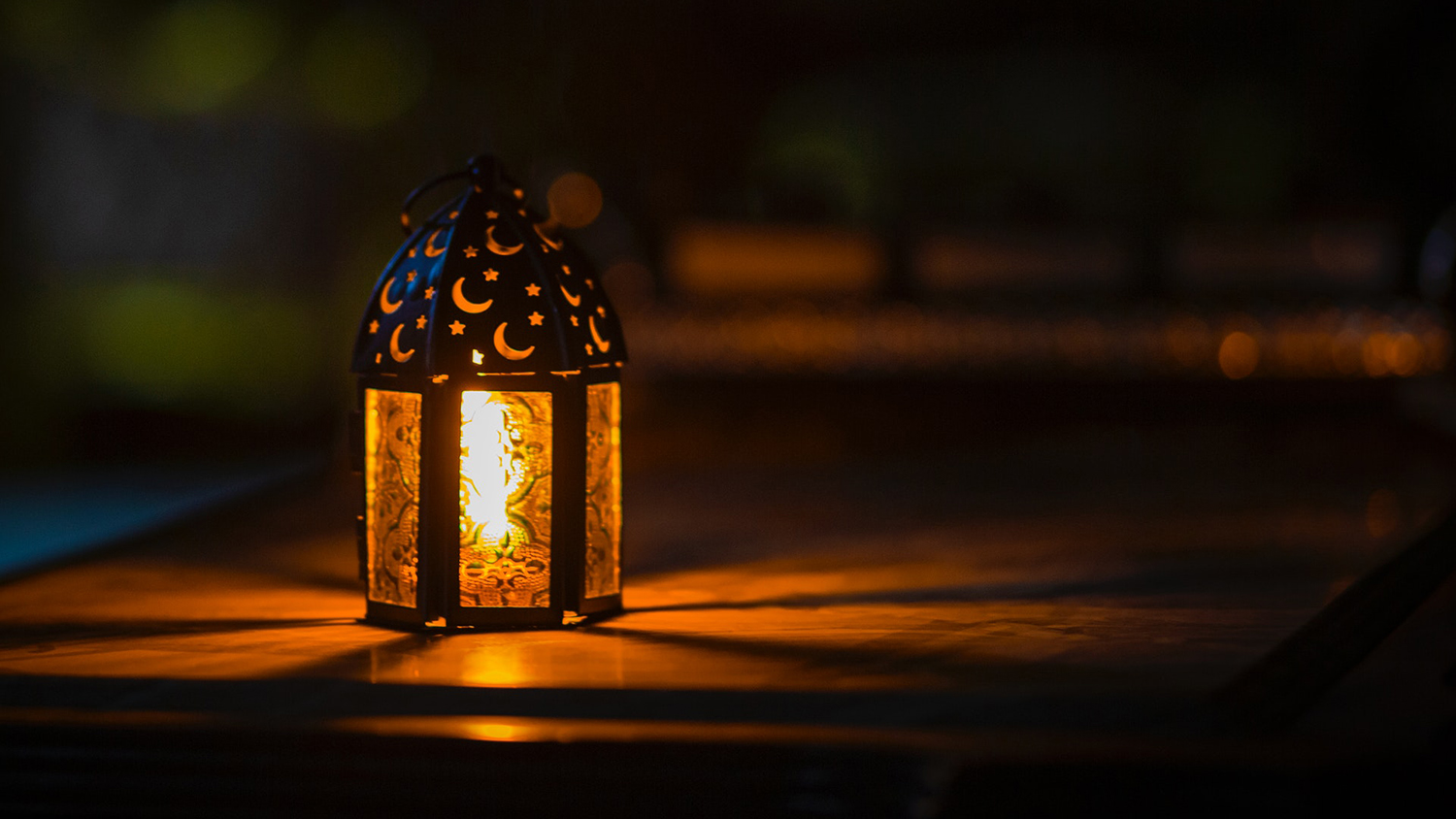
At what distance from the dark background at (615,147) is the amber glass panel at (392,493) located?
4.88 m

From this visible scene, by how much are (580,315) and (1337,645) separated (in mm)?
2216

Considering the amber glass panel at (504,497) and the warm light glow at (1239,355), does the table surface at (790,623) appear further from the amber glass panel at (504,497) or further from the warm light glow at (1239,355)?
the warm light glow at (1239,355)

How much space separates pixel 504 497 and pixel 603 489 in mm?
332

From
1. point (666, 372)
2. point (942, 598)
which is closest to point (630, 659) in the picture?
point (942, 598)

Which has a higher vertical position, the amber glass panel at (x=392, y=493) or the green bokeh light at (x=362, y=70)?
the green bokeh light at (x=362, y=70)

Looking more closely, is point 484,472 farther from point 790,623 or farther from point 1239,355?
point 1239,355

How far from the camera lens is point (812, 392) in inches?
471

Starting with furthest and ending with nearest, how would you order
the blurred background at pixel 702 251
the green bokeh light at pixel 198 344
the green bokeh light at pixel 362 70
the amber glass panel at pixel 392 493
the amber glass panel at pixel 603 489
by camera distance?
1. the green bokeh light at pixel 198 344
2. the green bokeh light at pixel 362 70
3. the blurred background at pixel 702 251
4. the amber glass panel at pixel 603 489
5. the amber glass panel at pixel 392 493

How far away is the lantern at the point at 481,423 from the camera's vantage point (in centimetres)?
414

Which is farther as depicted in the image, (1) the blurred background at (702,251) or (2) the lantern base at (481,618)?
(1) the blurred background at (702,251)

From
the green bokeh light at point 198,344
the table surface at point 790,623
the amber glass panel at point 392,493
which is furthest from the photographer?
the green bokeh light at point 198,344

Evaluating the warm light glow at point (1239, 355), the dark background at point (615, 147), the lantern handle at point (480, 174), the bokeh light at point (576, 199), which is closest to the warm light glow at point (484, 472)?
the lantern handle at point (480, 174)

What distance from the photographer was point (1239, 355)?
11742 mm

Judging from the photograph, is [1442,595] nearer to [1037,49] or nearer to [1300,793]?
[1300,793]
